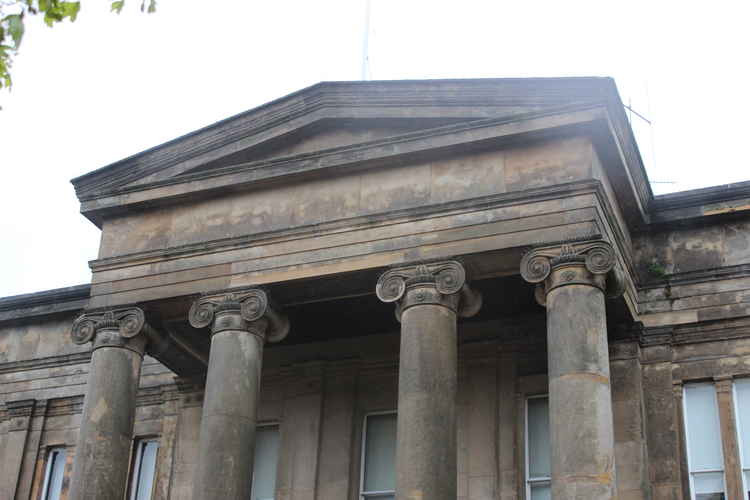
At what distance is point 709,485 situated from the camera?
22000mm

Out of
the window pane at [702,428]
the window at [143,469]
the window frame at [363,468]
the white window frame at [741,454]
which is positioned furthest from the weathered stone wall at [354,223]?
the window at [143,469]

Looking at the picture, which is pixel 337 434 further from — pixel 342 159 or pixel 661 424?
pixel 661 424

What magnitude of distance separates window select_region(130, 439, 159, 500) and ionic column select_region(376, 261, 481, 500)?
30.3 ft

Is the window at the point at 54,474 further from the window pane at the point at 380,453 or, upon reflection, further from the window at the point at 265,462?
the window pane at the point at 380,453

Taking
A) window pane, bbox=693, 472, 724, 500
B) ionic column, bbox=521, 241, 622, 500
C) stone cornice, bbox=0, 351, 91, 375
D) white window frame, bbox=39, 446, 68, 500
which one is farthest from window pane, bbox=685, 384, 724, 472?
white window frame, bbox=39, 446, 68, 500

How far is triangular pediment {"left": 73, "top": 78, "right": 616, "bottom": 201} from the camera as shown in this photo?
21.2 meters

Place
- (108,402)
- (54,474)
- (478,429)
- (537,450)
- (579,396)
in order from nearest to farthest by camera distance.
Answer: (579,396), (108,402), (537,450), (478,429), (54,474)

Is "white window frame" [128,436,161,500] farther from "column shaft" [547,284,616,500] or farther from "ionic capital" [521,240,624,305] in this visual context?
"column shaft" [547,284,616,500]

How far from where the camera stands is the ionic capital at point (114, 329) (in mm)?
22969

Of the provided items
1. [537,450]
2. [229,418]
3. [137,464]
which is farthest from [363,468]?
[137,464]

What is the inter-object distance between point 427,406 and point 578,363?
2649 mm

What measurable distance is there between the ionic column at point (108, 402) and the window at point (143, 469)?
4.74 metres

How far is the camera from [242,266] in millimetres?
22688

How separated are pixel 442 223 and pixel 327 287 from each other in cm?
275
